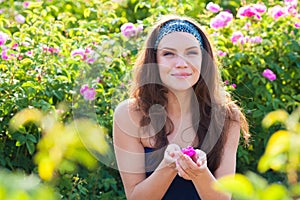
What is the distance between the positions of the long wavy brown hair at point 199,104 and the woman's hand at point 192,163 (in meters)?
0.33

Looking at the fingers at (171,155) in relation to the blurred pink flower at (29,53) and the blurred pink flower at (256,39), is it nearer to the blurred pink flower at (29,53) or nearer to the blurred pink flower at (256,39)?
the blurred pink flower at (29,53)

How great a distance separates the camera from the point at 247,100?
3.94 metres

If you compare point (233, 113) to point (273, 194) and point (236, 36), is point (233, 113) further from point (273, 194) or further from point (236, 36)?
point (273, 194)

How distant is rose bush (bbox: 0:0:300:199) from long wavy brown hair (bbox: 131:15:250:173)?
51 cm

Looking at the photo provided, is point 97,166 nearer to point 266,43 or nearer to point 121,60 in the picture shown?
point 121,60

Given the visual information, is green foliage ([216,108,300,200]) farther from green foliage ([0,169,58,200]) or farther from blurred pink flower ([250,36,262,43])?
blurred pink flower ([250,36,262,43])

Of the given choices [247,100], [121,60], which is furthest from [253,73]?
[121,60]

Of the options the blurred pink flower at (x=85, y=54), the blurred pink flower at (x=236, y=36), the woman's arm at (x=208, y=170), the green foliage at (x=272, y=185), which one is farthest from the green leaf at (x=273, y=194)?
the blurred pink flower at (x=236, y=36)

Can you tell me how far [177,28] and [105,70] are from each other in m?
0.90

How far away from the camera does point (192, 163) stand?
2.58 m

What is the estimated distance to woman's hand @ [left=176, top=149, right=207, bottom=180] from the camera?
258 centimetres

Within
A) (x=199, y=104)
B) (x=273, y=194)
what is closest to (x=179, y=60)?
(x=199, y=104)

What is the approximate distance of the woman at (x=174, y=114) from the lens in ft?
9.39

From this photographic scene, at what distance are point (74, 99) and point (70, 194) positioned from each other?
0.49 metres
